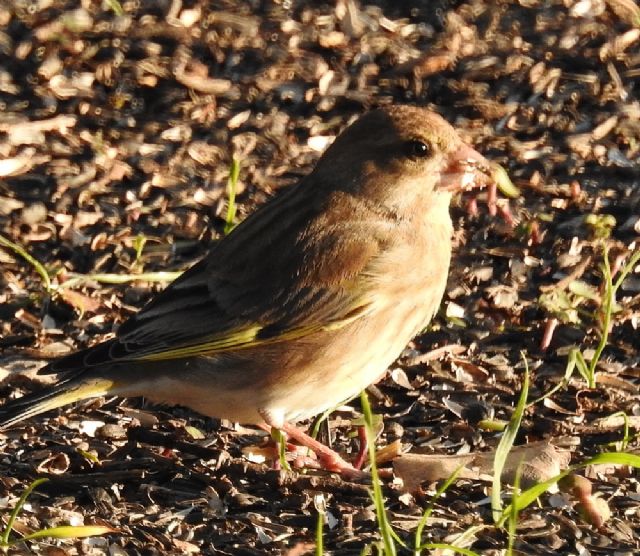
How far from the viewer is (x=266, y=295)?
615cm

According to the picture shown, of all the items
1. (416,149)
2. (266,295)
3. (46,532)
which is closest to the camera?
(46,532)

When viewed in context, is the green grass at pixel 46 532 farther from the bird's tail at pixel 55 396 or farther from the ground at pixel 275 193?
the bird's tail at pixel 55 396

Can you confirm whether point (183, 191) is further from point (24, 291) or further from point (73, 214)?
point (24, 291)

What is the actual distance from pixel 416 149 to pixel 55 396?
190cm

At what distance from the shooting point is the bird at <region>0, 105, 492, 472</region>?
19.9ft

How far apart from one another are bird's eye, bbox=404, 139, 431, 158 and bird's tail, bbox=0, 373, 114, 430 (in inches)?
65.0

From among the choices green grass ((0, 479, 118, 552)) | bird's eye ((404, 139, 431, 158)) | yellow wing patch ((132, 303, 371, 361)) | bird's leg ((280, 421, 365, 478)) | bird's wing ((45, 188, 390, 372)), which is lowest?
bird's leg ((280, 421, 365, 478))

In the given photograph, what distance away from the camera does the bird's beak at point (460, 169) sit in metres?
6.38

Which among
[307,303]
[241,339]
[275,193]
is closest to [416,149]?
[307,303]

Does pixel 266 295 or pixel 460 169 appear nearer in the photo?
pixel 266 295

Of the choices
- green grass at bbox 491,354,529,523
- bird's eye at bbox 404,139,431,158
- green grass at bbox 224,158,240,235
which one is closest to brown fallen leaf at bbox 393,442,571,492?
green grass at bbox 491,354,529,523

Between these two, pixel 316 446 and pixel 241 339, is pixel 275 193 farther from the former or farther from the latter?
pixel 316 446

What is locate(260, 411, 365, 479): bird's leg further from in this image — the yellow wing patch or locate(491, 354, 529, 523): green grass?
locate(491, 354, 529, 523): green grass

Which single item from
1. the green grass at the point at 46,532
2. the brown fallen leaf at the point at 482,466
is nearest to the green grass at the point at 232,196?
the brown fallen leaf at the point at 482,466
